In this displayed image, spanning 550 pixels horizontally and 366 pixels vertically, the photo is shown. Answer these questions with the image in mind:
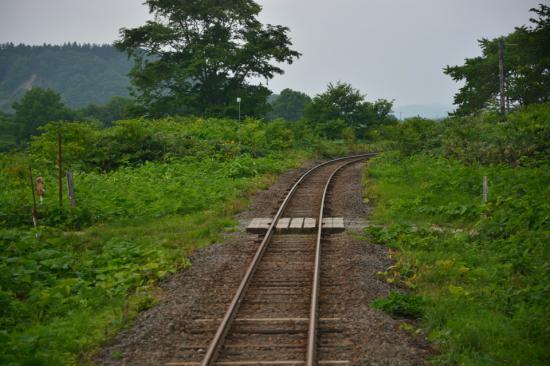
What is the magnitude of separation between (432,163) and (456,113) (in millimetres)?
23692

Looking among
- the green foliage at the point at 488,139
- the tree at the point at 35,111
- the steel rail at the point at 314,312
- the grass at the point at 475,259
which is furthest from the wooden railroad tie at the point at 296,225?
the tree at the point at 35,111

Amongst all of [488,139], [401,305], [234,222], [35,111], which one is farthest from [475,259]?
[35,111]

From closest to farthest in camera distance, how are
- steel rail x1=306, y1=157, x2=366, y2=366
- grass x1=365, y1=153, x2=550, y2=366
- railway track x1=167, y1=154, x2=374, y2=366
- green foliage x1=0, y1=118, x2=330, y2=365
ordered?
steel rail x1=306, y1=157, x2=366, y2=366 < railway track x1=167, y1=154, x2=374, y2=366 < grass x1=365, y1=153, x2=550, y2=366 < green foliage x1=0, y1=118, x2=330, y2=365

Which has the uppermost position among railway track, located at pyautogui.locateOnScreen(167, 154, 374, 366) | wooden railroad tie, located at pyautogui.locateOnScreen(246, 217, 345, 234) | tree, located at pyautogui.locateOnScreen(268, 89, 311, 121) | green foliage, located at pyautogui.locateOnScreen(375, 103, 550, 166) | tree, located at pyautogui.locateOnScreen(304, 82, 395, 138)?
tree, located at pyautogui.locateOnScreen(268, 89, 311, 121)

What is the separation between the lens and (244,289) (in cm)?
840

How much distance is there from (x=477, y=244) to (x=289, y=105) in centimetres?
9599

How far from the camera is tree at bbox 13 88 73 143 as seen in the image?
272 ft

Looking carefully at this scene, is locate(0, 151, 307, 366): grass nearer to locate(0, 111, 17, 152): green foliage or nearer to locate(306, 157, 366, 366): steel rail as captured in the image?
locate(306, 157, 366, 366): steel rail

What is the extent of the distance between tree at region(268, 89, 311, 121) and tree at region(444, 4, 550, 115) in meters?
58.8

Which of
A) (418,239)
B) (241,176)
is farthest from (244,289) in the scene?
(241,176)

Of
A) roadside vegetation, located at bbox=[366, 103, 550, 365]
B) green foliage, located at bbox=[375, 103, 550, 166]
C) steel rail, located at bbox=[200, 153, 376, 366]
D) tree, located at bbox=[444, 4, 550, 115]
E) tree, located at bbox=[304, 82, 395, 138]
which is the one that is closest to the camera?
steel rail, located at bbox=[200, 153, 376, 366]

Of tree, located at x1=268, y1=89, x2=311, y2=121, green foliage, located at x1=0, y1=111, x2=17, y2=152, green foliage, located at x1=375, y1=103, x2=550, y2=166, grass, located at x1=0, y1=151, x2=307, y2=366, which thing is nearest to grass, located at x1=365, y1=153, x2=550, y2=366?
green foliage, located at x1=375, y1=103, x2=550, y2=166

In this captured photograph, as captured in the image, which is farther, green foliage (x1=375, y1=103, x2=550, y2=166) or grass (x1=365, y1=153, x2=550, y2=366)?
green foliage (x1=375, y1=103, x2=550, y2=166)

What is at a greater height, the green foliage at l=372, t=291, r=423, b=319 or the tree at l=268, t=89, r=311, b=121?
the tree at l=268, t=89, r=311, b=121
